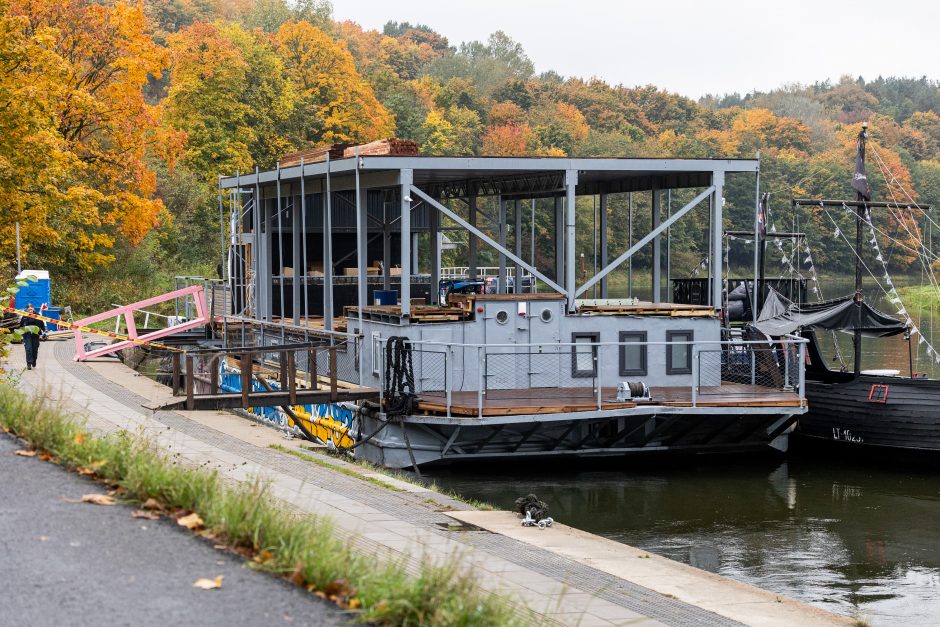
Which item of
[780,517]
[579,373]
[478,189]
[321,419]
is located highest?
[478,189]

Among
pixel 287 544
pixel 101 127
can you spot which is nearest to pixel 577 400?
pixel 287 544

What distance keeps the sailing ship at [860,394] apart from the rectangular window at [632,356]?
3.93 metres

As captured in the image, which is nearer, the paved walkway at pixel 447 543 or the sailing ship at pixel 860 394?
the paved walkway at pixel 447 543

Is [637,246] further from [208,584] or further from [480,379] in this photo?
[208,584]

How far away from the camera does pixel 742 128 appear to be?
12988 centimetres

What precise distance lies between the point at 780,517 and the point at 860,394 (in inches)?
233

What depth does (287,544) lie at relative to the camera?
10125 millimetres

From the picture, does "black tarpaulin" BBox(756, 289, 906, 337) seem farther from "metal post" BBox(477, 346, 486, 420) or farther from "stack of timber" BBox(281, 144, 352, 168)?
"stack of timber" BBox(281, 144, 352, 168)

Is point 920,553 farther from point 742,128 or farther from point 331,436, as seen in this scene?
point 742,128

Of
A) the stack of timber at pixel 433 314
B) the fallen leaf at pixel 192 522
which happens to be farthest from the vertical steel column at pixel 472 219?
the fallen leaf at pixel 192 522

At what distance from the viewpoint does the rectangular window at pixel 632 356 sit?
2380 centimetres

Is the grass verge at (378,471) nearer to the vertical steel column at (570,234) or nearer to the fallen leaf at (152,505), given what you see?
the vertical steel column at (570,234)

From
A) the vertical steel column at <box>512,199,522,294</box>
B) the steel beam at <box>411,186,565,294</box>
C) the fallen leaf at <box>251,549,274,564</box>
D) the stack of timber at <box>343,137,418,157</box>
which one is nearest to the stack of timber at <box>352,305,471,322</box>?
the steel beam at <box>411,186,565,294</box>

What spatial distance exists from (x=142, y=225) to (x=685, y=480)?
1255 inches
